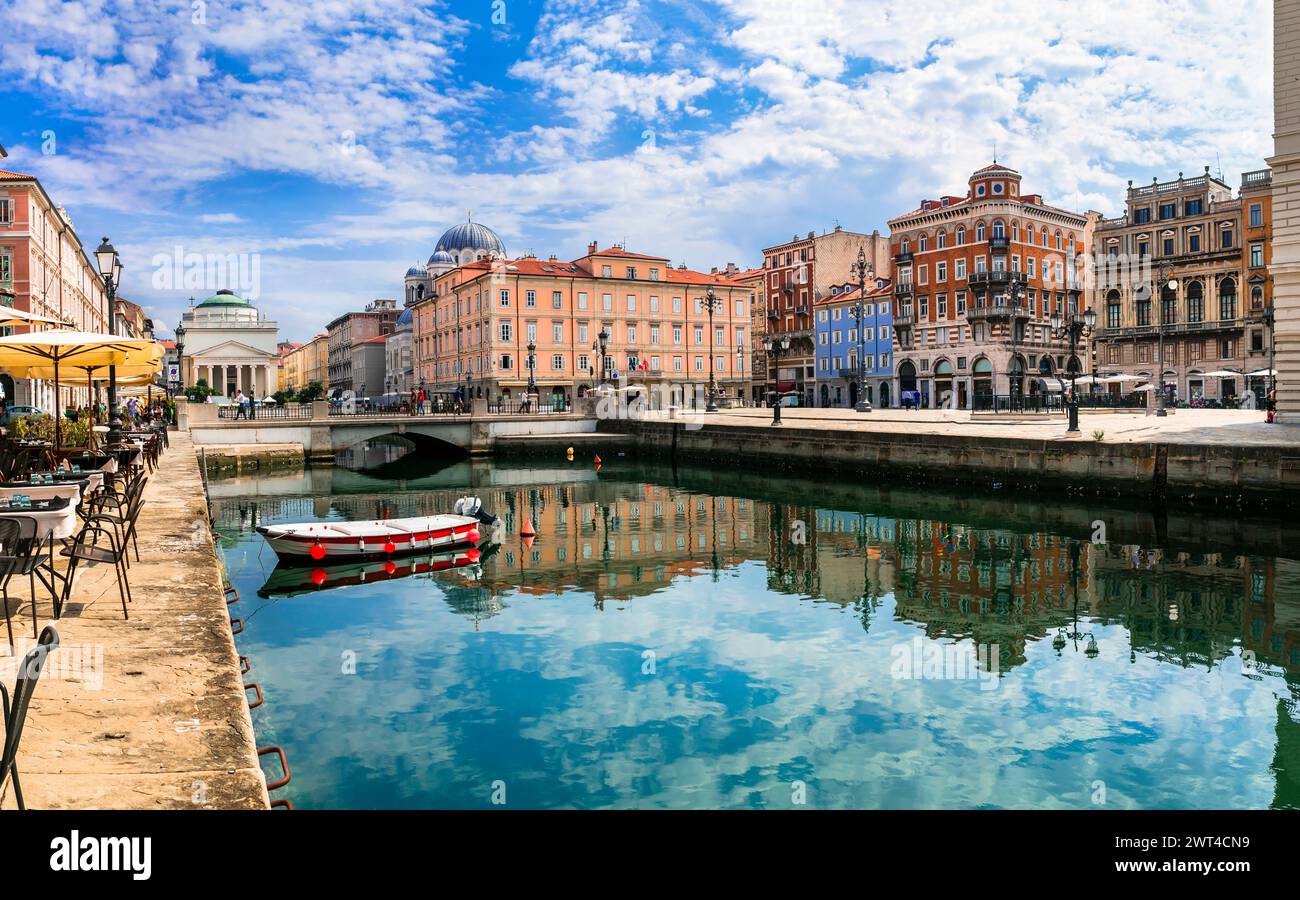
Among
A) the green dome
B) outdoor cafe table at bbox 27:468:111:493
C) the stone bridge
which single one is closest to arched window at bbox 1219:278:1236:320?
the stone bridge

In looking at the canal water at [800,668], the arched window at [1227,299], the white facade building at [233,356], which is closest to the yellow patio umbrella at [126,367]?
the canal water at [800,668]

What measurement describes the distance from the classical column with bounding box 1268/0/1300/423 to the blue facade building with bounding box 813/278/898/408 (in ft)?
149

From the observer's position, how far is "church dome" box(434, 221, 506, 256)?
327ft

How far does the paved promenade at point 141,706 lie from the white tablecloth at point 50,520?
73cm

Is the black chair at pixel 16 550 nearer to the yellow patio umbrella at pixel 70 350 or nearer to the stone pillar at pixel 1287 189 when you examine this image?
the yellow patio umbrella at pixel 70 350

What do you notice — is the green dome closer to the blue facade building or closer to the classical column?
the blue facade building

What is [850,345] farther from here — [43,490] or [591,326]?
[43,490]

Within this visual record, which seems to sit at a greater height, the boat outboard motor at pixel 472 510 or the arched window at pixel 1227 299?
the arched window at pixel 1227 299

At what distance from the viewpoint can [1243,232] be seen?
6134 centimetres

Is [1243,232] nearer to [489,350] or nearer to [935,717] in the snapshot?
[489,350]

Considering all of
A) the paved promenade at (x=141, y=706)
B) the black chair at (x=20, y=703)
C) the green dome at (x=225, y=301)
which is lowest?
the paved promenade at (x=141, y=706)

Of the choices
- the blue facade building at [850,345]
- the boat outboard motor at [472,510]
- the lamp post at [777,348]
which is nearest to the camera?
the boat outboard motor at [472,510]

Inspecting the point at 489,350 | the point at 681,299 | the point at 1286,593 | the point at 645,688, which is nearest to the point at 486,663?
the point at 645,688

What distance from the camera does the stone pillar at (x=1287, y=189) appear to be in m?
27.9
